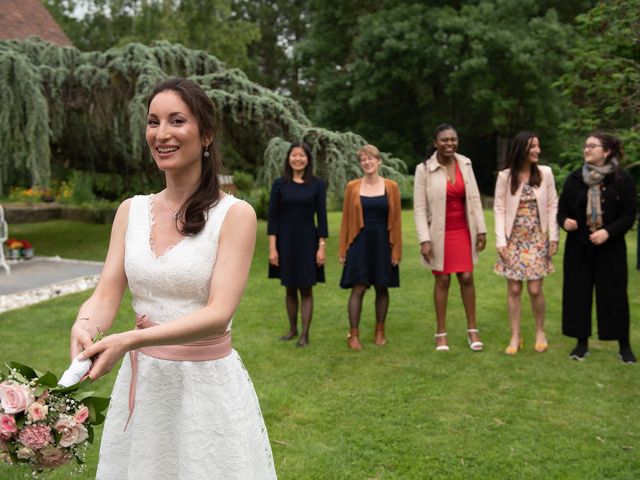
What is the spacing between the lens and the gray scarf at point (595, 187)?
5.42 meters

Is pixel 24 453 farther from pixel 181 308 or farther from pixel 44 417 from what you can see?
pixel 181 308

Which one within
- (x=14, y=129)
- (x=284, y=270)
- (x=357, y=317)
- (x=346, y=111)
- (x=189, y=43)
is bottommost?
(x=357, y=317)

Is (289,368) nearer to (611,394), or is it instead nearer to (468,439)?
(468,439)

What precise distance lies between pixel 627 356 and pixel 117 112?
31.3 feet

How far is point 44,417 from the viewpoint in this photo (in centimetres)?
173

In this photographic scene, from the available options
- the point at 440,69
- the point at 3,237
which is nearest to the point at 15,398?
the point at 3,237

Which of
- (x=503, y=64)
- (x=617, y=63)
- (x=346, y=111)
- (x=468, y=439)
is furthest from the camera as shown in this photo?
(x=346, y=111)

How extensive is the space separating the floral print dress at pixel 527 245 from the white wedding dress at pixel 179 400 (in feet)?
13.1

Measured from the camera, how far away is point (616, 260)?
5.48 meters

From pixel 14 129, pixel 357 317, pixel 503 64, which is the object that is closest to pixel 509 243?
pixel 357 317

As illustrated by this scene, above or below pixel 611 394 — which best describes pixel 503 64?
above

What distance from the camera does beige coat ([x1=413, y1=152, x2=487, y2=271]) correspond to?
570 cm

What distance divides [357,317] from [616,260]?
7.27ft

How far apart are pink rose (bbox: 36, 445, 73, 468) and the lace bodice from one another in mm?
477
